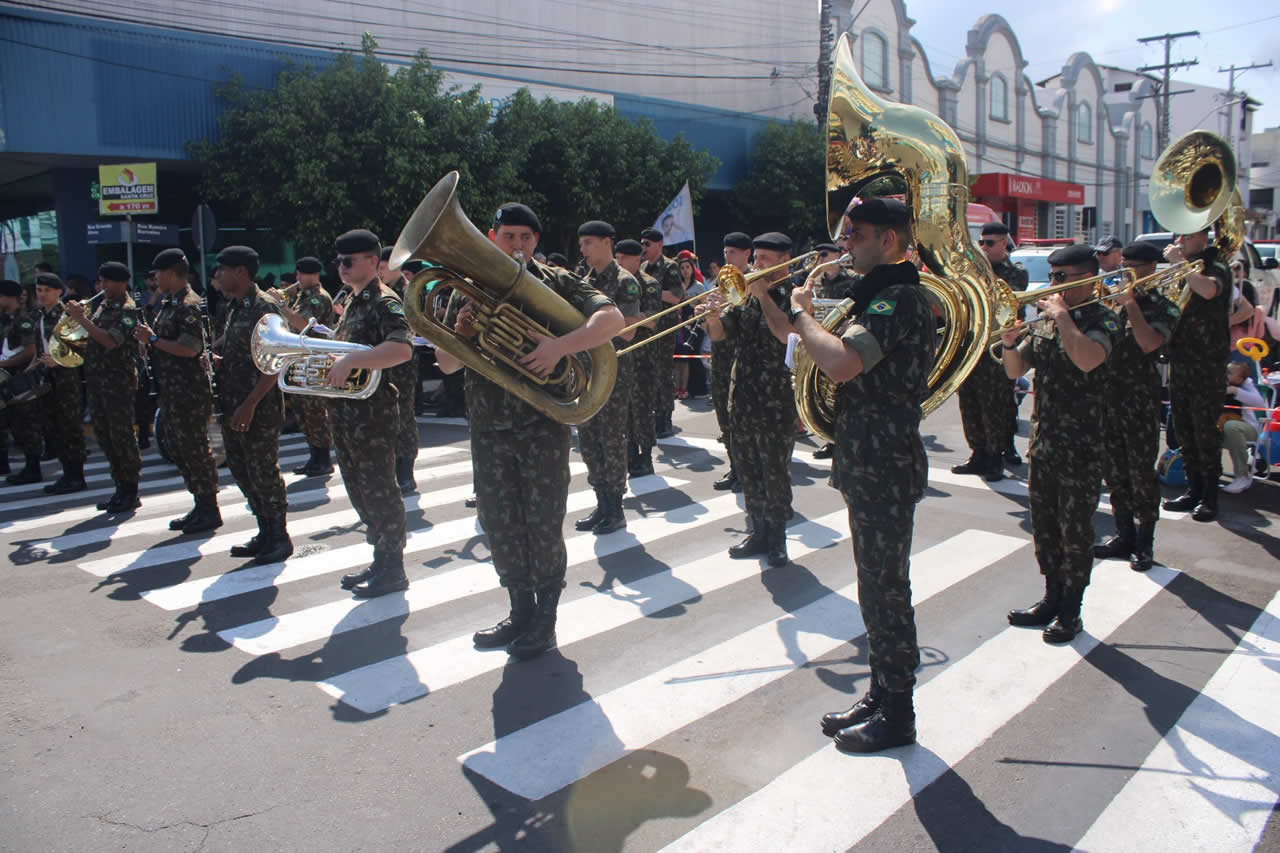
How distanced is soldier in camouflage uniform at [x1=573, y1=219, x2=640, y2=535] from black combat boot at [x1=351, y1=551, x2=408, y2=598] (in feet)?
5.52

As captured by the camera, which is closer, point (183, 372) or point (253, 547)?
point (253, 547)

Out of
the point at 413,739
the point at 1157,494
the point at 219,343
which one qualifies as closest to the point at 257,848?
the point at 413,739

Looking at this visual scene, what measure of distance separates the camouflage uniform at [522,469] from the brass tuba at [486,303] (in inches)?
6.6

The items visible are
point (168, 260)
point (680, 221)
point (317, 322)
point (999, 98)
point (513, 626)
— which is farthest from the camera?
point (999, 98)

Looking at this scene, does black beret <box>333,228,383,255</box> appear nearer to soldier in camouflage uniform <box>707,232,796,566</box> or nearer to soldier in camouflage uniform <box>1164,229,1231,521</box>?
soldier in camouflage uniform <box>707,232,796,566</box>

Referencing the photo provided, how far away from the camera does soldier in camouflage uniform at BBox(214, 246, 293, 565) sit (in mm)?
6184

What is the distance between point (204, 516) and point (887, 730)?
18.4 feet

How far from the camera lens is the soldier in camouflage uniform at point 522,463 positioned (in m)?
4.35

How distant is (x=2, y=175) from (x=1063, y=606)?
22250mm

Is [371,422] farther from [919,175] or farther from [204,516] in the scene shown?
[919,175]

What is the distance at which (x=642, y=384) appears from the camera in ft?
28.0

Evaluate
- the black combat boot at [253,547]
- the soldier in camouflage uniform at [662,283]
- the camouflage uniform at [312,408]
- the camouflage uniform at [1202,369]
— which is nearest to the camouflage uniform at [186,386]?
the black combat boot at [253,547]

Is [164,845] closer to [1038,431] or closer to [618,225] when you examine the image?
[1038,431]

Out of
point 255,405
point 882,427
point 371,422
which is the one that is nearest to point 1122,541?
point 882,427
